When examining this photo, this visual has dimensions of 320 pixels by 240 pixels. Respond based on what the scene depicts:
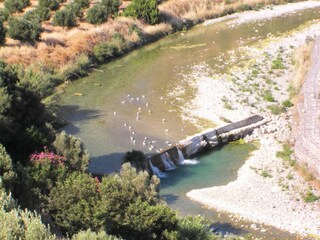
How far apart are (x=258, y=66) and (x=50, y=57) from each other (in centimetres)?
1611

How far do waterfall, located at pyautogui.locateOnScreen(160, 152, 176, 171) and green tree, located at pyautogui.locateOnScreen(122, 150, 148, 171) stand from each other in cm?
112

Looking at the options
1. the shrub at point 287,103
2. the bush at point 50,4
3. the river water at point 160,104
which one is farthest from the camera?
the bush at point 50,4

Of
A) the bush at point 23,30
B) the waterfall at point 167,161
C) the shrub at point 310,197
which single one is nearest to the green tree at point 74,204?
the waterfall at point 167,161

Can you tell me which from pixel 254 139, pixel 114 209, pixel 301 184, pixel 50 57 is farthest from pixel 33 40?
pixel 114 209

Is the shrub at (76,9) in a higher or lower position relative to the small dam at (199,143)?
higher

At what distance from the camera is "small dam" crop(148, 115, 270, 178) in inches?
1136

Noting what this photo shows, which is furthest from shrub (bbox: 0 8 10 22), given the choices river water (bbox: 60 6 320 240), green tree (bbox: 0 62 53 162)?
green tree (bbox: 0 62 53 162)

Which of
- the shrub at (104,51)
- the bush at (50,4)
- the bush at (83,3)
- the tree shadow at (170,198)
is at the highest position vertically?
the bush at (50,4)

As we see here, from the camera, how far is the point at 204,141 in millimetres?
30953

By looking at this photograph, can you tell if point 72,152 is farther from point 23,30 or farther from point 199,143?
point 23,30

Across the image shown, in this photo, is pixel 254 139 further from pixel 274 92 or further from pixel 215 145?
pixel 274 92

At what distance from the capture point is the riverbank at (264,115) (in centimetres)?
2427

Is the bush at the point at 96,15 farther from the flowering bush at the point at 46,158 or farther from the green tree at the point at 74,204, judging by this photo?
the green tree at the point at 74,204

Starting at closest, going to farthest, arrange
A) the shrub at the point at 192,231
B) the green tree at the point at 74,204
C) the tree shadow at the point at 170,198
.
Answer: the green tree at the point at 74,204 → the shrub at the point at 192,231 → the tree shadow at the point at 170,198
